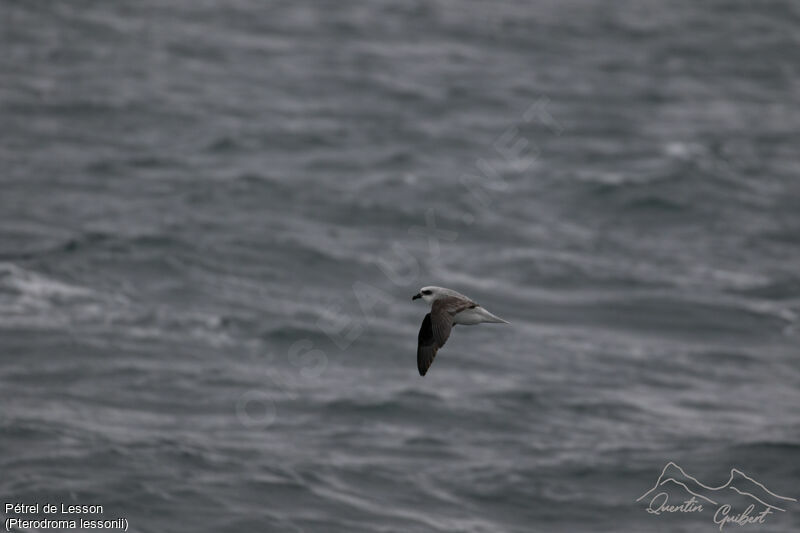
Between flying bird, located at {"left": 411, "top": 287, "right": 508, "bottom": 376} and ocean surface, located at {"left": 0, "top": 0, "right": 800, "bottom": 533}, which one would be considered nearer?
flying bird, located at {"left": 411, "top": 287, "right": 508, "bottom": 376}

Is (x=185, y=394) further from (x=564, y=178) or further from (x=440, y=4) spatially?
(x=440, y=4)

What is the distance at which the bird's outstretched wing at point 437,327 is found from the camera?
16922mm

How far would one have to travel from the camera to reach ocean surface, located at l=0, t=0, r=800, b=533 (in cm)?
2884

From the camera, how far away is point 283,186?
46.3 m

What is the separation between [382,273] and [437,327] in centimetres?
2264

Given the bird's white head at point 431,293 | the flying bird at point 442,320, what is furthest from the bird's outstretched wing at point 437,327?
the bird's white head at point 431,293

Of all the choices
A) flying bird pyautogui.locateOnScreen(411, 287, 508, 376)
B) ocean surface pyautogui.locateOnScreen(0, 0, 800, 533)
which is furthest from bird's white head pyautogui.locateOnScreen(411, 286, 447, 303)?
ocean surface pyautogui.locateOnScreen(0, 0, 800, 533)

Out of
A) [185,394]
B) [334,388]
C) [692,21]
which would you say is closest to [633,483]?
[334,388]

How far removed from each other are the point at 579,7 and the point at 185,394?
161ft

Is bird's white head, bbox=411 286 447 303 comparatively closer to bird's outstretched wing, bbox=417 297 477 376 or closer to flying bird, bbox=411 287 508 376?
flying bird, bbox=411 287 508 376

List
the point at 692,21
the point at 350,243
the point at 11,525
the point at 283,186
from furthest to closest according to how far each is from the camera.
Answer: the point at 692,21
the point at 283,186
the point at 350,243
the point at 11,525

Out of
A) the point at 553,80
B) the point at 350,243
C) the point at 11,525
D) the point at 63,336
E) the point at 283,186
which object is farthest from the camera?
the point at 553,80

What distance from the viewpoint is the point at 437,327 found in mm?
16953

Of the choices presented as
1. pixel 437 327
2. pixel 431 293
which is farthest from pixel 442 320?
pixel 431 293
